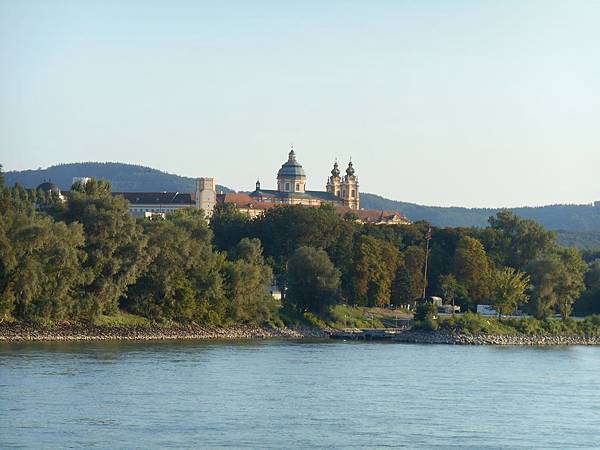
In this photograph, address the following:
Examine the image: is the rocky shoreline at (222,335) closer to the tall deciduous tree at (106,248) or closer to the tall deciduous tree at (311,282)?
the tall deciduous tree at (106,248)

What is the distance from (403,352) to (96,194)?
20257 millimetres

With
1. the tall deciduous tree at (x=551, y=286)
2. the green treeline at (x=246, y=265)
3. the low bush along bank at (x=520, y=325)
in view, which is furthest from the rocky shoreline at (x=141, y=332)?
the tall deciduous tree at (x=551, y=286)

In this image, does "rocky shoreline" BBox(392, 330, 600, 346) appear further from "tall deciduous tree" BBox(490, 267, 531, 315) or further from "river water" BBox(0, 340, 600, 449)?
"river water" BBox(0, 340, 600, 449)

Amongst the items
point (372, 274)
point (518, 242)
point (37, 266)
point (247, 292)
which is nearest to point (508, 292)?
point (372, 274)

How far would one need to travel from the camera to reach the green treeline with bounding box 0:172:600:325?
67.4 metres

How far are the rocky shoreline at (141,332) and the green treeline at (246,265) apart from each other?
0.87 meters

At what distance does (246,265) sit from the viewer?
8331cm

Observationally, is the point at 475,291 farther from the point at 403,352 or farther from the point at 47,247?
the point at 47,247

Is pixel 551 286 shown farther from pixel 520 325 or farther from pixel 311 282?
pixel 311 282

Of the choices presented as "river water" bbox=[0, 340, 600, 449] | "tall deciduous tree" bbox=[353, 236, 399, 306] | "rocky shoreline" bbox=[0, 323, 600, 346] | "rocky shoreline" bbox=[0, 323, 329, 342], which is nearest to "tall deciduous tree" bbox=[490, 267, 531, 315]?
"rocky shoreline" bbox=[0, 323, 600, 346]

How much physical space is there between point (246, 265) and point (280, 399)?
120ft

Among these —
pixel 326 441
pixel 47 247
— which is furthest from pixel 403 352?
pixel 326 441

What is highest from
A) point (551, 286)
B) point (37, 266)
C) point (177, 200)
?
point (177, 200)

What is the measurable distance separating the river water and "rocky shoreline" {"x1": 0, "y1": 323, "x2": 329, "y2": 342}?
2079mm
